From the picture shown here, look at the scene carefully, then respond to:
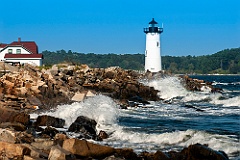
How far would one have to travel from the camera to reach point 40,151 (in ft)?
33.0

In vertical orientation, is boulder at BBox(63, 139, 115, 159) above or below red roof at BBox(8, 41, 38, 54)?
below

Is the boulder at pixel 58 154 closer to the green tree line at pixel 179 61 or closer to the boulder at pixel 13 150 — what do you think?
the boulder at pixel 13 150

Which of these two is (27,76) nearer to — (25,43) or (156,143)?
(156,143)

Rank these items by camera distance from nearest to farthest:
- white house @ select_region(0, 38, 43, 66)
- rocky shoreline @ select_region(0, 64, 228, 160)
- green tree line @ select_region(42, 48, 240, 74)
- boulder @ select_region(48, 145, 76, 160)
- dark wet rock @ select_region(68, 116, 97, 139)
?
boulder @ select_region(48, 145, 76, 160) < rocky shoreline @ select_region(0, 64, 228, 160) < dark wet rock @ select_region(68, 116, 97, 139) < white house @ select_region(0, 38, 43, 66) < green tree line @ select_region(42, 48, 240, 74)

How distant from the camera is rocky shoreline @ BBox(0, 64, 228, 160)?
10.2 m

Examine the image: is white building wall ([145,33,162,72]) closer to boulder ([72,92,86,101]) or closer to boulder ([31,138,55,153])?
boulder ([72,92,86,101])

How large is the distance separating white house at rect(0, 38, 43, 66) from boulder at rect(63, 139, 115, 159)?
3093cm

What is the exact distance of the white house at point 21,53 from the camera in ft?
136

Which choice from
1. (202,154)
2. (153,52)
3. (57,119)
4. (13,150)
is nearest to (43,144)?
(13,150)

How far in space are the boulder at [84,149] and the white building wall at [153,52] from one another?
3804 centimetres

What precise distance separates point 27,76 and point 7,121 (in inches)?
374

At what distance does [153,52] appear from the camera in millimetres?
48281

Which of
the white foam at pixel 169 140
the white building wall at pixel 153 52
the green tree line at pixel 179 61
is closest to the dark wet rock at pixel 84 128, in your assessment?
the white foam at pixel 169 140

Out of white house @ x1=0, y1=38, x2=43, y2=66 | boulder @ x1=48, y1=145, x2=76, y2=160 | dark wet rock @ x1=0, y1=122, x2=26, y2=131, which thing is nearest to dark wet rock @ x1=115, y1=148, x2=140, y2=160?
boulder @ x1=48, y1=145, x2=76, y2=160
